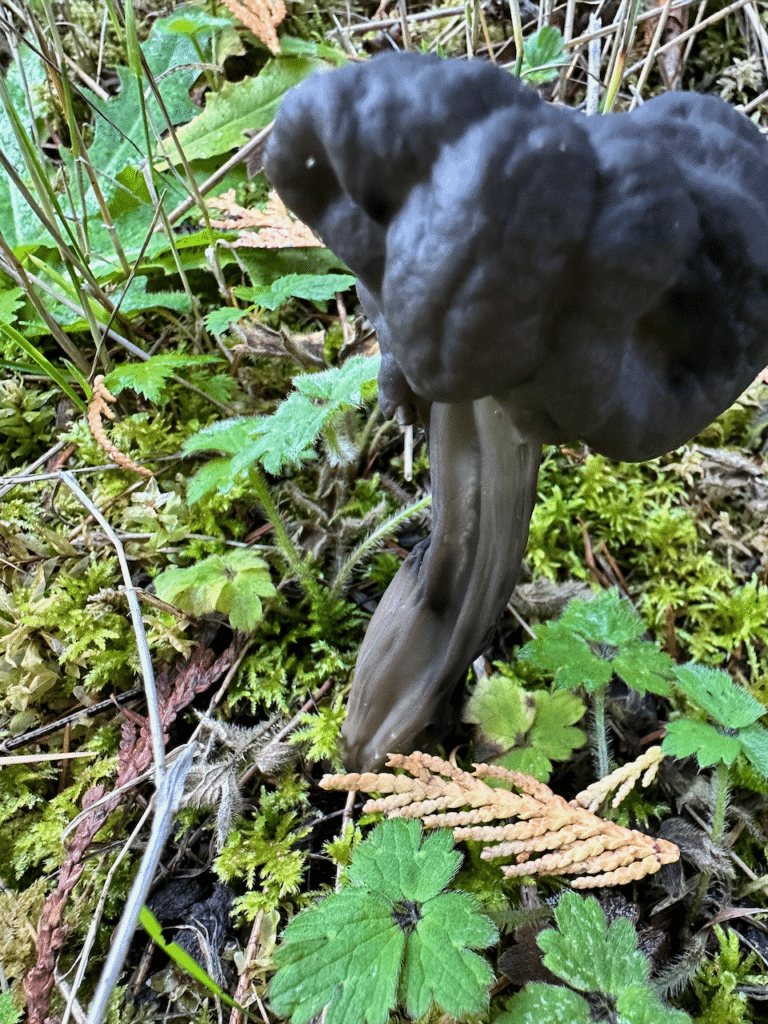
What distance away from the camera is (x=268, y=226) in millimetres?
1928

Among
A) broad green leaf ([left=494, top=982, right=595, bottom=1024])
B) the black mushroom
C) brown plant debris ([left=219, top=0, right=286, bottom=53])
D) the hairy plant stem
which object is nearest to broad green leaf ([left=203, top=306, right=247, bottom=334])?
the hairy plant stem

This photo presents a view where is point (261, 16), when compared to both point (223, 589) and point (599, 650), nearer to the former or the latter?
point (223, 589)

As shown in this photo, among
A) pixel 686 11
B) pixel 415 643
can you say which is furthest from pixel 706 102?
pixel 686 11

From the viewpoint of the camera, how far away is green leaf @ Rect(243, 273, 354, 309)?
65.3 inches

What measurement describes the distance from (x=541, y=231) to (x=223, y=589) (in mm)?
961

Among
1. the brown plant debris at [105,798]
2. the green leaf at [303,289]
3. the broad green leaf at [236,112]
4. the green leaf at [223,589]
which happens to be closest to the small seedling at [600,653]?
the green leaf at [223,589]

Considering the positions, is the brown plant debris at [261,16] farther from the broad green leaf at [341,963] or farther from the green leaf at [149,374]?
the broad green leaf at [341,963]

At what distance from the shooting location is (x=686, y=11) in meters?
2.31

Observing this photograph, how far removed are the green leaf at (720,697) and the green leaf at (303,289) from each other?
1.10 m

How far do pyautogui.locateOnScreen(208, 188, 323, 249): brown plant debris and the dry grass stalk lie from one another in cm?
146

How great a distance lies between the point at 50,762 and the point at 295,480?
0.80 metres

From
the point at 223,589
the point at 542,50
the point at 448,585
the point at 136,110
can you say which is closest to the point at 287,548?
the point at 223,589

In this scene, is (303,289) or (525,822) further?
(303,289)

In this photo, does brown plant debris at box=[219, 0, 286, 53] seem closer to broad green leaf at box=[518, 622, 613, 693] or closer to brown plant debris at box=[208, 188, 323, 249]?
brown plant debris at box=[208, 188, 323, 249]
